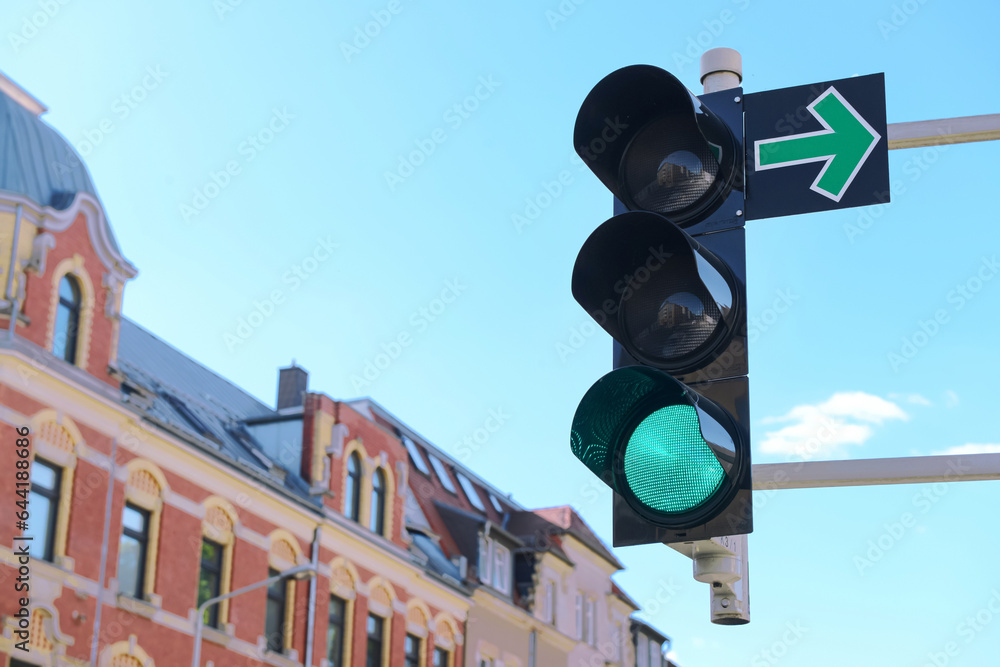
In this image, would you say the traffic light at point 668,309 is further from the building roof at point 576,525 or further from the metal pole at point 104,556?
the building roof at point 576,525

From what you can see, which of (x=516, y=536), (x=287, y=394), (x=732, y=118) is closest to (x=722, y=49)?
(x=732, y=118)

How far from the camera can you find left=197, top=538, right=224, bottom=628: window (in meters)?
23.0

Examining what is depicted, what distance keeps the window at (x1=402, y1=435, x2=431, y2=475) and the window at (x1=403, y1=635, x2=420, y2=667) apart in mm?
6374

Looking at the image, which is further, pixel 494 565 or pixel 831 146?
pixel 494 565

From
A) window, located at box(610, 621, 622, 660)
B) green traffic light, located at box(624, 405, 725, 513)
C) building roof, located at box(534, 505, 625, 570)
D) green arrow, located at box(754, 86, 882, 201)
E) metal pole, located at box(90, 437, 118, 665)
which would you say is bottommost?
green traffic light, located at box(624, 405, 725, 513)

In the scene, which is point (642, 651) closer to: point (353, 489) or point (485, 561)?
point (485, 561)

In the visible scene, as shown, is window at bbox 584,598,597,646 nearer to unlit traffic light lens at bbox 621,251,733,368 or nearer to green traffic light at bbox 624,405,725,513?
unlit traffic light lens at bbox 621,251,733,368

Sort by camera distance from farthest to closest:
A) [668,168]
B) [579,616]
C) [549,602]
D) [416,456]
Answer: [579,616], [549,602], [416,456], [668,168]

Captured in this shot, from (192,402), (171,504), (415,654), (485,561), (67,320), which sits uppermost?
(192,402)

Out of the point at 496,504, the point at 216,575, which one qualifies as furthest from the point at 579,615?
the point at 216,575

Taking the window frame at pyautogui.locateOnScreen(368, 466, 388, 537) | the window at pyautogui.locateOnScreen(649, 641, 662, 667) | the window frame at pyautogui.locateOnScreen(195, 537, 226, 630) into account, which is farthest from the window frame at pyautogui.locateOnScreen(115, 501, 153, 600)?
the window at pyautogui.locateOnScreen(649, 641, 662, 667)

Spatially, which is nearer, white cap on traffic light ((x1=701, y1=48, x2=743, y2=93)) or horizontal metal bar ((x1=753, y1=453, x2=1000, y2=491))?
horizontal metal bar ((x1=753, y1=453, x2=1000, y2=491))

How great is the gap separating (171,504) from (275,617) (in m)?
4.16

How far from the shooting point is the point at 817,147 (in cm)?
354
